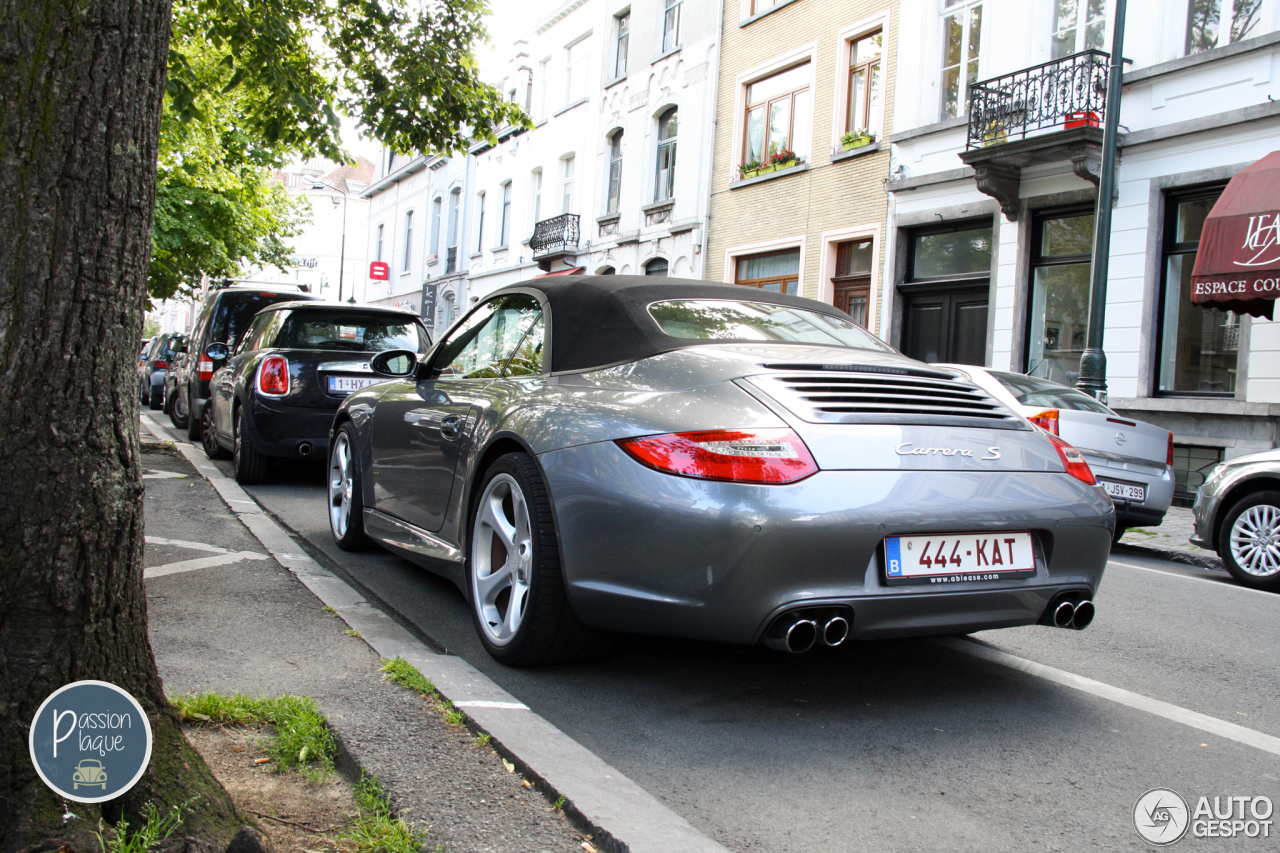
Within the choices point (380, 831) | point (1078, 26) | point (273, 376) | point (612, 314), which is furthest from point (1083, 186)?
point (380, 831)

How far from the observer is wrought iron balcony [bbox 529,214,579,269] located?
28.0 meters

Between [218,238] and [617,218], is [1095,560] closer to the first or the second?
[617,218]

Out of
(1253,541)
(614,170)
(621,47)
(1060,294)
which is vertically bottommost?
(1253,541)

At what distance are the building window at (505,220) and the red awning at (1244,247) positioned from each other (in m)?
24.1

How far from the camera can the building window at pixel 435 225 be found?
1581 inches

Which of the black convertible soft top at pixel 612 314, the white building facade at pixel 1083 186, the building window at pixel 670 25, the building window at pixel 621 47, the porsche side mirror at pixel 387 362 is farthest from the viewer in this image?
the building window at pixel 621 47

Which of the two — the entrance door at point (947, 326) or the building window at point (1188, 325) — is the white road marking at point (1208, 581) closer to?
the building window at point (1188, 325)

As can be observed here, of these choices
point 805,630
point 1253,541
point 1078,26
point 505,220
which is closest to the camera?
point 805,630

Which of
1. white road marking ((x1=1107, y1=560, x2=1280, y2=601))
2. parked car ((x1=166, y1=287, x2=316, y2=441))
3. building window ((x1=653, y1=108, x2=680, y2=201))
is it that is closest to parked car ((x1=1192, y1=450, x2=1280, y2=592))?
white road marking ((x1=1107, y1=560, x2=1280, y2=601))

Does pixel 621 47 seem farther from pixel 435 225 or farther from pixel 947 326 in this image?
pixel 435 225

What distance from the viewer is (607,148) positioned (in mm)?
27125

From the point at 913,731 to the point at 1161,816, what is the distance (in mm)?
748

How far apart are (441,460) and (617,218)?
72.7 ft

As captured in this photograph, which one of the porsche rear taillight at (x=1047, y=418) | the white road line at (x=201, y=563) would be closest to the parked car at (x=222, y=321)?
the white road line at (x=201, y=563)
